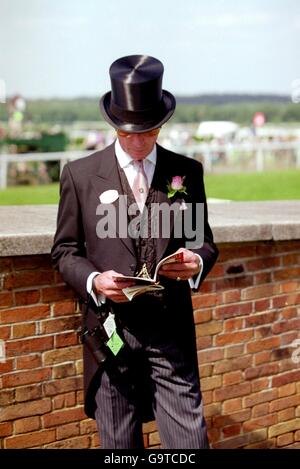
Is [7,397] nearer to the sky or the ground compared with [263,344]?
nearer to the ground

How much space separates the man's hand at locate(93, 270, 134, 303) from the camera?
9.36ft

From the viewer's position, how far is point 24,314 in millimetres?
3748

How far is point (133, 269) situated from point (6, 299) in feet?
3.05

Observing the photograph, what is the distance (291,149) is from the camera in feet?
92.8

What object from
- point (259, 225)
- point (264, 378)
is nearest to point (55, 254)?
point (259, 225)

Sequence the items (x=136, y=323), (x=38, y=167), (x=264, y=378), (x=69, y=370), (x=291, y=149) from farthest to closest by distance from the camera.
→ (x=291, y=149) < (x=38, y=167) < (x=264, y=378) < (x=69, y=370) < (x=136, y=323)

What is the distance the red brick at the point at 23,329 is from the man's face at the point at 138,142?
1169mm

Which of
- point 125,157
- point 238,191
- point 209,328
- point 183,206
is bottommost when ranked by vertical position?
point 209,328

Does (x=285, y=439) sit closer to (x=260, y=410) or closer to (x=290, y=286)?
(x=260, y=410)

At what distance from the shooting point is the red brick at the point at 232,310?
4.48 meters

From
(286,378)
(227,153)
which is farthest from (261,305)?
(227,153)

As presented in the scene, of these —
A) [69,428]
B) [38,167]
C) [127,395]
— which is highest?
[38,167]
